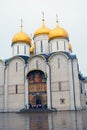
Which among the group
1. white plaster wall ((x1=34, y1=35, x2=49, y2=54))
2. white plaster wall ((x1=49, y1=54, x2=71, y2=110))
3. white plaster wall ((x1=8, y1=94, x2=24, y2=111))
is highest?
white plaster wall ((x1=34, y1=35, x2=49, y2=54))

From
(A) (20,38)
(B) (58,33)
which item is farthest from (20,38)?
(B) (58,33)

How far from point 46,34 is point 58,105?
42.9ft

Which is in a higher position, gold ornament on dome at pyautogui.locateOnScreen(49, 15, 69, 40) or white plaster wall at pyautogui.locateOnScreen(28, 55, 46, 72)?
gold ornament on dome at pyautogui.locateOnScreen(49, 15, 69, 40)

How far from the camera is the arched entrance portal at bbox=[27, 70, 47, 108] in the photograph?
27578mm

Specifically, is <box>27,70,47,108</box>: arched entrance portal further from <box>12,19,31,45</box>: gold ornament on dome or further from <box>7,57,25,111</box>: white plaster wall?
<box>12,19,31,45</box>: gold ornament on dome

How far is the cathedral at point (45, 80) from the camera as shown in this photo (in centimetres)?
2653

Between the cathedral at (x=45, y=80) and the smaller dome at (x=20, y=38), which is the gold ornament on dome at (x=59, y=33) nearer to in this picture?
the cathedral at (x=45, y=80)

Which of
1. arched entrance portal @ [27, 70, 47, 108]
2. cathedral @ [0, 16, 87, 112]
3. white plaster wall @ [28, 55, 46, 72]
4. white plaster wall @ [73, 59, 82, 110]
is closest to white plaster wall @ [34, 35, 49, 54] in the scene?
cathedral @ [0, 16, 87, 112]

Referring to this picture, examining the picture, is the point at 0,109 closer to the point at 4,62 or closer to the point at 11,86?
the point at 11,86

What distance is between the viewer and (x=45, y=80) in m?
27.9

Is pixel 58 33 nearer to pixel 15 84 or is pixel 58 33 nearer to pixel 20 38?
pixel 20 38

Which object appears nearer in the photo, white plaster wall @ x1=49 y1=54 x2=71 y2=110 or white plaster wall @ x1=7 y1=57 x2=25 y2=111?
white plaster wall @ x1=49 y1=54 x2=71 y2=110

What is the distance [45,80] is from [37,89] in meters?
1.75

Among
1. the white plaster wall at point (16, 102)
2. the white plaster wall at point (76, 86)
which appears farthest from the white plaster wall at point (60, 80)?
the white plaster wall at point (16, 102)
